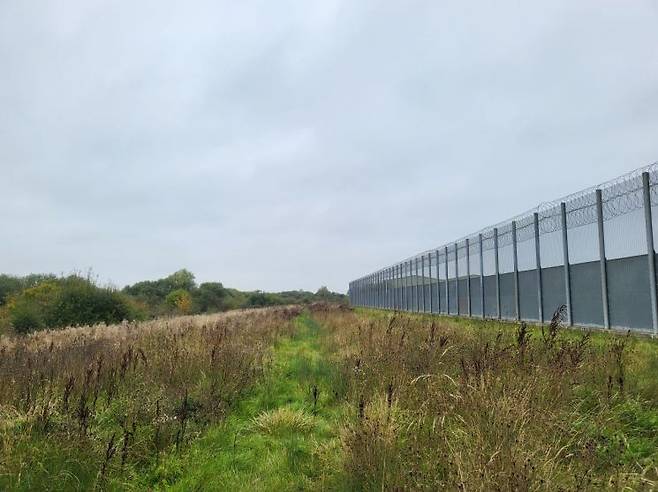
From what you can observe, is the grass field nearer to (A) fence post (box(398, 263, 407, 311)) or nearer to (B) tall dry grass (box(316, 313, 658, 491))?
(B) tall dry grass (box(316, 313, 658, 491))

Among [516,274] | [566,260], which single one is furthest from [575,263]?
[516,274]

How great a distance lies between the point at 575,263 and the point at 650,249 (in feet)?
9.48

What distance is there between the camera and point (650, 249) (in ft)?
30.0

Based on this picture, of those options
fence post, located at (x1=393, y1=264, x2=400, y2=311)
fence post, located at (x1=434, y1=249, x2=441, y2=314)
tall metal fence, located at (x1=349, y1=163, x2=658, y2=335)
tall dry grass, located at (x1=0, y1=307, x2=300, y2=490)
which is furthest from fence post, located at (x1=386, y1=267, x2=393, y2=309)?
tall dry grass, located at (x1=0, y1=307, x2=300, y2=490)

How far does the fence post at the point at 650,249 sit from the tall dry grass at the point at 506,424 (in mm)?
3807

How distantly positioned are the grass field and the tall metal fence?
3.57 meters

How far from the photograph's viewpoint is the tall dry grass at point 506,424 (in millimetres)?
2826

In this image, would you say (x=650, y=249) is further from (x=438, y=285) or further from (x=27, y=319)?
(x=27, y=319)

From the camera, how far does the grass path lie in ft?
12.4

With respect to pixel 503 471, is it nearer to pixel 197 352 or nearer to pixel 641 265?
pixel 197 352

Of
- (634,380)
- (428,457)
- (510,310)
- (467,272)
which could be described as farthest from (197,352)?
(467,272)

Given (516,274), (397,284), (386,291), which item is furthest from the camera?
(386,291)

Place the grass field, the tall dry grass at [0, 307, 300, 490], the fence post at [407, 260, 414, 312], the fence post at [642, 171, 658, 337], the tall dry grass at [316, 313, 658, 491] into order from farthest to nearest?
the fence post at [407, 260, 414, 312], the fence post at [642, 171, 658, 337], the tall dry grass at [0, 307, 300, 490], the grass field, the tall dry grass at [316, 313, 658, 491]

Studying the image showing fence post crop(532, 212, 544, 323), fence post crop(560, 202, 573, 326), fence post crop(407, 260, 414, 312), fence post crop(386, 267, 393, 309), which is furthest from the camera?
fence post crop(386, 267, 393, 309)
